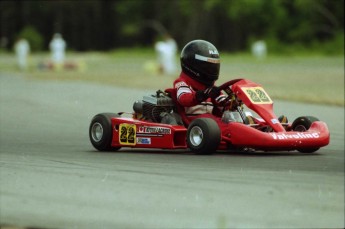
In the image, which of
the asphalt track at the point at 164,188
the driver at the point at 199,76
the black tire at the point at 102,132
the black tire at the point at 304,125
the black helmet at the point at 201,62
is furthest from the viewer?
the black tire at the point at 102,132

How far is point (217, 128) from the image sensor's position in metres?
10.8

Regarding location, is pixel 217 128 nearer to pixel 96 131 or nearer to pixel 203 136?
pixel 203 136

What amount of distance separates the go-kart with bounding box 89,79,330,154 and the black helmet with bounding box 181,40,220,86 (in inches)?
14.6

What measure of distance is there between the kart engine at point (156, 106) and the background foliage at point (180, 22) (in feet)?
222

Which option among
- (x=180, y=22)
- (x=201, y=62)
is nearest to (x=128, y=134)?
(x=201, y=62)

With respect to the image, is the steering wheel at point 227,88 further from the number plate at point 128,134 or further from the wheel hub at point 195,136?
the number plate at point 128,134

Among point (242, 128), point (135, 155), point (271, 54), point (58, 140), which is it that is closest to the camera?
point (242, 128)

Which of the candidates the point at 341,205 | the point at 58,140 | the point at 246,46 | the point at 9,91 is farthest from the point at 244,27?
the point at 341,205

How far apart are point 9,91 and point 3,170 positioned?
61.1 feet

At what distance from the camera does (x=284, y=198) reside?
7.78m

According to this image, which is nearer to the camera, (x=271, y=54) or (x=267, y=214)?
(x=267, y=214)

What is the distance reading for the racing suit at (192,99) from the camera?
11609mm

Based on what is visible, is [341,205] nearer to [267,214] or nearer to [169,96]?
[267,214]

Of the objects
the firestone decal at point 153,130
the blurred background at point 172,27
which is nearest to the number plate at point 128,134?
the firestone decal at point 153,130
